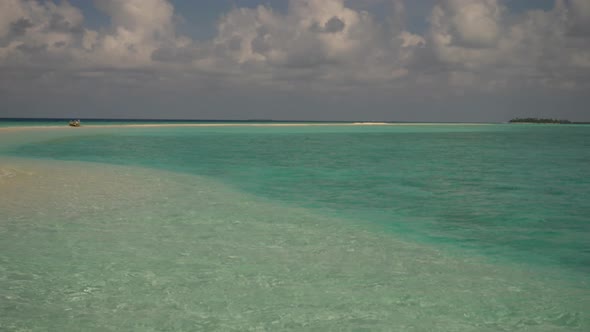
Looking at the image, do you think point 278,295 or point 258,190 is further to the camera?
point 258,190

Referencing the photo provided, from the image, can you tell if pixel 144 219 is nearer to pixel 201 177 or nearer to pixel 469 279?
pixel 469 279

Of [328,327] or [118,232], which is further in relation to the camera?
[118,232]

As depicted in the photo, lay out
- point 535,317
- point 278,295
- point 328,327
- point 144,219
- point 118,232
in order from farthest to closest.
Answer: point 144,219 → point 118,232 → point 278,295 → point 535,317 → point 328,327

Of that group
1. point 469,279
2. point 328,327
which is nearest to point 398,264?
point 469,279

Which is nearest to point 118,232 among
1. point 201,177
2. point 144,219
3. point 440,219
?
point 144,219

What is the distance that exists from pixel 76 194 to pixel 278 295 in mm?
8536

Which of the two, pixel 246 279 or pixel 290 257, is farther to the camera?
pixel 290 257

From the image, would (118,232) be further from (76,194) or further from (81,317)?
(76,194)

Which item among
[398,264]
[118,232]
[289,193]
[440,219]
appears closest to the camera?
[398,264]

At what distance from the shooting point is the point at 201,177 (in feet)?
55.0

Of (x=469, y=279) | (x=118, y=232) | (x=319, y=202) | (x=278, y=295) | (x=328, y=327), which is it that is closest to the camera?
(x=328, y=327)

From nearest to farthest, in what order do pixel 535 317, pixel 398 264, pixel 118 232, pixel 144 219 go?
pixel 535 317, pixel 398 264, pixel 118 232, pixel 144 219

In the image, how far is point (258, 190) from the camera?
13.8m

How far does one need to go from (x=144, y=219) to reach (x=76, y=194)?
12.4 ft
